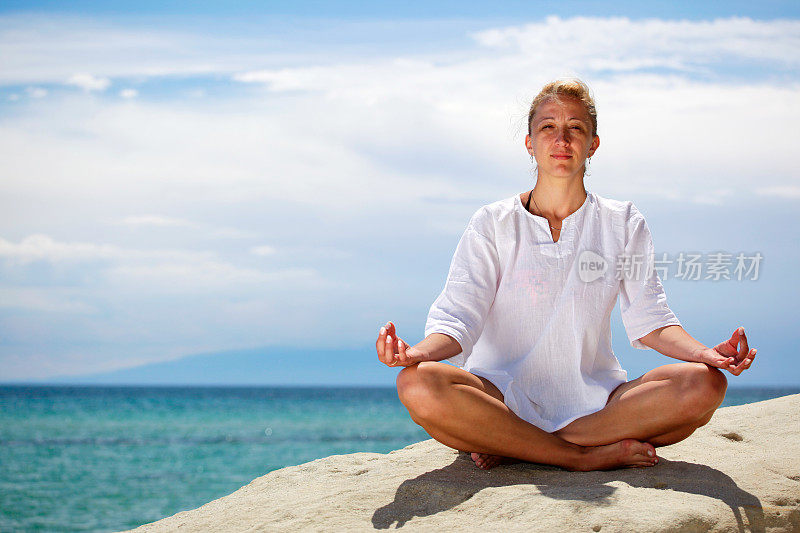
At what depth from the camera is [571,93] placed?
10.8 feet

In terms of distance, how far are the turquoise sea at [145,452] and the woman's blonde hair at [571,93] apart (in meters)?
7.81

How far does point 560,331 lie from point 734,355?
2.32ft

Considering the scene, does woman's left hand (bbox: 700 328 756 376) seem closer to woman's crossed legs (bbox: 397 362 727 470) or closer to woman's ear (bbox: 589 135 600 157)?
woman's crossed legs (bbox: 397 362 727 470)

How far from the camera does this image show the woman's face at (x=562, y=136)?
10.6 ft

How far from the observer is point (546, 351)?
10.5ft

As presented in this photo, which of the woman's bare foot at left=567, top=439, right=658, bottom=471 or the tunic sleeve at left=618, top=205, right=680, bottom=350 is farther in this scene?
the tunic sleeve at left=618, top=205, right=680, bottom=350

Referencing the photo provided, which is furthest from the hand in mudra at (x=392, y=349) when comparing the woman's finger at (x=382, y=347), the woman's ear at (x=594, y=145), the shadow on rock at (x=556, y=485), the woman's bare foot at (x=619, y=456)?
the woman's ear at (x=594, y=145)

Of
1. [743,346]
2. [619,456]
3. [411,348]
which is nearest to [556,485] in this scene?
[619,456]

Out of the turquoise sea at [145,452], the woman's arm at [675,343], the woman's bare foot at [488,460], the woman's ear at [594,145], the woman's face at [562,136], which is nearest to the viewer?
the woman's arm at [675,343]

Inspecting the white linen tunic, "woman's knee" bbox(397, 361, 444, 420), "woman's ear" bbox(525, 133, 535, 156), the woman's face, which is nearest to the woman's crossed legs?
"woman's knee" bbox(397, 361, 444, 420)

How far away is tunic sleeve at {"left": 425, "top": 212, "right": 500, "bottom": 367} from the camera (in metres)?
3.07

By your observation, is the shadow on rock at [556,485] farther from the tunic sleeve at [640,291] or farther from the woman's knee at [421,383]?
the tunic sleeve at [640,291]

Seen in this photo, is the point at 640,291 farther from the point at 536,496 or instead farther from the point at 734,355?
the point at 536,496

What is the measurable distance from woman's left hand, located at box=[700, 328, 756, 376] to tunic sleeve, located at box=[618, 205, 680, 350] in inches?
13.5
